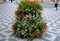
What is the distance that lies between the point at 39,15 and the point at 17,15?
0.85 metres

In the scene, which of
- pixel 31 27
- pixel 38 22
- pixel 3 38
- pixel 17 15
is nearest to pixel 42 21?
pixel 38 22

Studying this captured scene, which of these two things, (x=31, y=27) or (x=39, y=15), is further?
(x=39, y=15)

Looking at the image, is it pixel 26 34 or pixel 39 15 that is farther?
pixel 39 15

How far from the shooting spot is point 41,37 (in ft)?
18.9

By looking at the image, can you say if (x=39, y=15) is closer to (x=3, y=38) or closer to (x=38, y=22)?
(x=38, y=22)

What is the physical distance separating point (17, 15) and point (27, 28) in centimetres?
73

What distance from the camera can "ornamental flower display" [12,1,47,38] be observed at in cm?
543

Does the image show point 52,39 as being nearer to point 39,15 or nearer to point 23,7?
point 39,15

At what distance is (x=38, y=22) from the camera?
5.59 meters

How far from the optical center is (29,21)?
5480 mm

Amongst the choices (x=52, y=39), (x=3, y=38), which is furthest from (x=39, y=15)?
(x=3, y=38)

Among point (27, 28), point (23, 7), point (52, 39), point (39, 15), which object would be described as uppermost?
point (23, 7)

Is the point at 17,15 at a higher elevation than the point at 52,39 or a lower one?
higher

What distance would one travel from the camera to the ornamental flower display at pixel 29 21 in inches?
214
